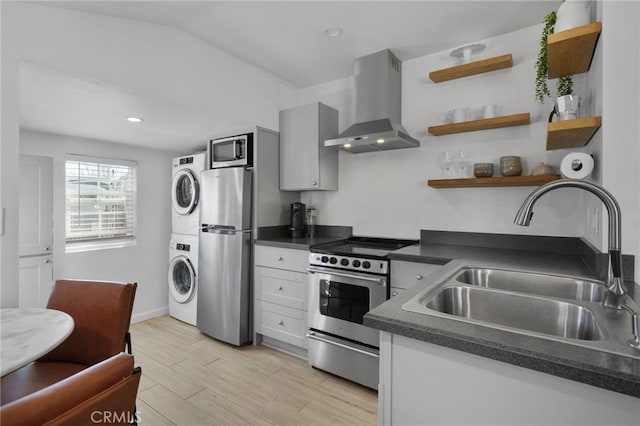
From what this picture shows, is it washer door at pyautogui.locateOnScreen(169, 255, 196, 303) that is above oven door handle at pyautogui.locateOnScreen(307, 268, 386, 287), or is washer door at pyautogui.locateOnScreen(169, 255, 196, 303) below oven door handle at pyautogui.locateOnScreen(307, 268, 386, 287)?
below

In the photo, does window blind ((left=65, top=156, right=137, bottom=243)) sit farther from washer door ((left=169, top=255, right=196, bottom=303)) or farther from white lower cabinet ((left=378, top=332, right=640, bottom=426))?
white lower cabinet ((left=378, top=332, right=640, bottom=426))

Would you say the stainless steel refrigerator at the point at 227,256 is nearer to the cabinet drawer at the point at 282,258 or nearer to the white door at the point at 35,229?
the cabinet drawer at the point at 282,258

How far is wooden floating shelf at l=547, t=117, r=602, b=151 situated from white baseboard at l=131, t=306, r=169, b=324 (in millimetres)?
4213

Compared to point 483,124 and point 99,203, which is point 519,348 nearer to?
point 483,124

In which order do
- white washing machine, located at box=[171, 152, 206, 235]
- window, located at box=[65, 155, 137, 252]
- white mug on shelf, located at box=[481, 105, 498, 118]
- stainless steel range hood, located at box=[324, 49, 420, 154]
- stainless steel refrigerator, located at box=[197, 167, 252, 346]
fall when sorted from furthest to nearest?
white washing machine, located at box=[171, 152, 206, 235], window, located at box=[65, 155, 137, 252], stainless steel refrigerator, located at box=[197, 167, 252, 346], stainless steel range hood, located at box=[324, 49, 420, 154], white mug on shelf, located at box=[481, 105, 498, 118]

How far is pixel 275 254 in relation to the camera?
2.79 metres

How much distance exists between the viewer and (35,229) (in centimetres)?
284

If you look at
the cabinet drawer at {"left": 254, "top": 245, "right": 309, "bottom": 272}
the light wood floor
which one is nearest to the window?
the light wood floor

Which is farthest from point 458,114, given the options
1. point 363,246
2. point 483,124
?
point 363,246

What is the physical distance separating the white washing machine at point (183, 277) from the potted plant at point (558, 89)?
11.0 ft

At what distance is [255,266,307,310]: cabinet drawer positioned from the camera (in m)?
2.63

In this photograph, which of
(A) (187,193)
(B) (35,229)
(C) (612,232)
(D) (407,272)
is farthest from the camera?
(A) (187,193)

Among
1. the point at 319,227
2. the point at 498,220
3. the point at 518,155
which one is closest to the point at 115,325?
the point at 319,227

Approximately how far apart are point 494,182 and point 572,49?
0.87m
